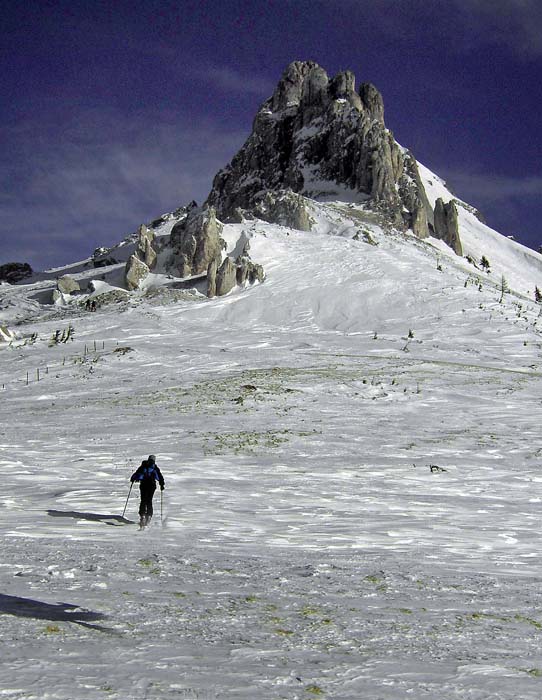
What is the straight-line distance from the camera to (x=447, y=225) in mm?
Result: 111750

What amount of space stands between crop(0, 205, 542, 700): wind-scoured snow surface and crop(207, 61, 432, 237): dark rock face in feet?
196

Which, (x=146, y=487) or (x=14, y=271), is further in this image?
(x=14, y=271)

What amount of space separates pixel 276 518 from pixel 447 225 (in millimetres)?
105106

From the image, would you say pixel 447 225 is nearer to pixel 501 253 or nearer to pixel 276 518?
pixel 501 253

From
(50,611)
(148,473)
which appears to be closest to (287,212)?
(148,473)

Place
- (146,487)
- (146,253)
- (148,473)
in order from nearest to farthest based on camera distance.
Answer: (146,487) < (148,473) < (146,253)

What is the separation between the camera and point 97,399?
107ft

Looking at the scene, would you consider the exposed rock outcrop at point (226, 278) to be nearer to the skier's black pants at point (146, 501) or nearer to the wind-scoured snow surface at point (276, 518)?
the wind-scoured snow surface at point (276, 518)

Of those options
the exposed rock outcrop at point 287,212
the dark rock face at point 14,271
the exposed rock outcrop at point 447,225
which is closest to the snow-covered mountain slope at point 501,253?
the exposed rock outcrop at point 447,225

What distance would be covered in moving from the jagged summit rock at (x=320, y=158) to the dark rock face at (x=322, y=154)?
17 centimetres

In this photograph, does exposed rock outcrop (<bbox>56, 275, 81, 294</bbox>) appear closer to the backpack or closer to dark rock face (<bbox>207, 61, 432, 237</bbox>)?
dark rock face (<bbox>207, 61, 432, 237</bbox>)

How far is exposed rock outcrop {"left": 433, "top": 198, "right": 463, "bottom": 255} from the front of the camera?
110438 millimetres

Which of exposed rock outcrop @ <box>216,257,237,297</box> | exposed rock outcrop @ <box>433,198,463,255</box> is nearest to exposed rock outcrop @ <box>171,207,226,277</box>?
exposed rock outcrop @ <box>216,257,237,297</box>

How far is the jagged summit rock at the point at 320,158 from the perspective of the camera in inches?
4166
